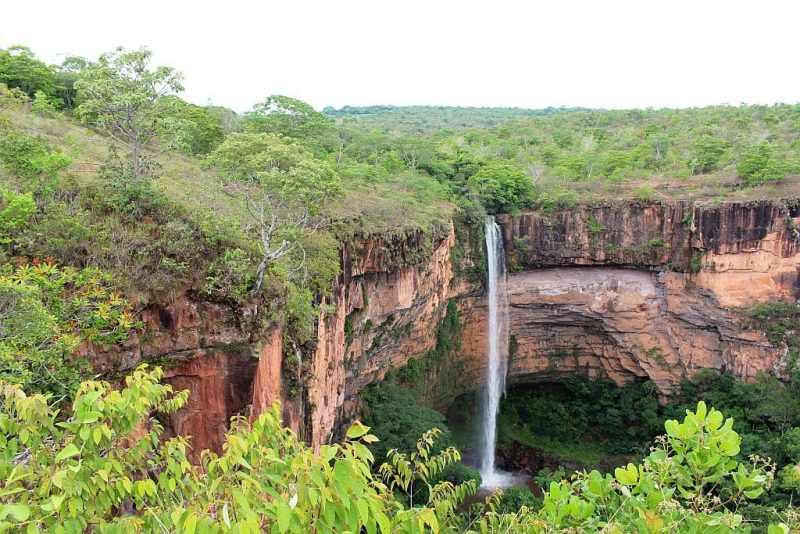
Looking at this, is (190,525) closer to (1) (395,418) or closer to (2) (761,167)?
(1) (395,418)

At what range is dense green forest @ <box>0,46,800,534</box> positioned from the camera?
2.71 meters

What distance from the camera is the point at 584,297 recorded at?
73.6 ft

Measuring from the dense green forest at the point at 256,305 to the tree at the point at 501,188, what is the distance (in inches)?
3.2

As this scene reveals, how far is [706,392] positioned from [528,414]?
701 centimetres

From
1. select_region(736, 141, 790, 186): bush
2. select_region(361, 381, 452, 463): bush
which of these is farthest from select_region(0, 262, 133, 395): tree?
select_region(736, 141, 790, 186): bush

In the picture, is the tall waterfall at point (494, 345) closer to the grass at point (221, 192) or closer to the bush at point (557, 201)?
the bush at point (557, 201)

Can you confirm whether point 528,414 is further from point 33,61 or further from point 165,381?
point 33,61

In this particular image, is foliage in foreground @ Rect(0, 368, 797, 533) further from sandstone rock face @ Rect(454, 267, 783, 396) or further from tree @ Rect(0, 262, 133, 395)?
sandstone rock face @ Rect(454, 267, 783, 396)

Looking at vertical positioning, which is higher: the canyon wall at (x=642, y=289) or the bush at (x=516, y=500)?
the canyon wall at (x=642, y=289)

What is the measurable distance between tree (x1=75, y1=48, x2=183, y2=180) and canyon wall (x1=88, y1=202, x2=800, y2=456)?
176 inches

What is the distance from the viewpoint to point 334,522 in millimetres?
2439

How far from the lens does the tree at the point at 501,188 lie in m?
21.7

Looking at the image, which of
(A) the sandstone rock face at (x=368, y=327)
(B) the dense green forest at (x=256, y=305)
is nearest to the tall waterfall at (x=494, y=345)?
(B) the dense green forest at (x=256, y=305)

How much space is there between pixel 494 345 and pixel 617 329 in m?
5.01
